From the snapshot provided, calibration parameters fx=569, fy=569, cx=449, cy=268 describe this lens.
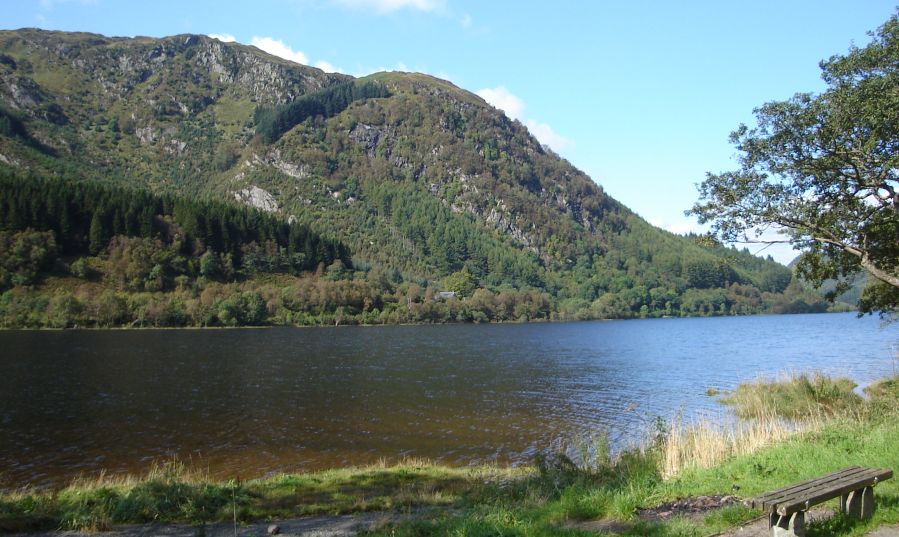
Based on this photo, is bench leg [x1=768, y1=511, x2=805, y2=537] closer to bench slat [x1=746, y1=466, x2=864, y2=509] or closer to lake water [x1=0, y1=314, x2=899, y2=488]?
bench slat [x1=746, y1=466, x2=864, y2=509]

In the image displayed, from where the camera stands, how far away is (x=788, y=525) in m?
7.98

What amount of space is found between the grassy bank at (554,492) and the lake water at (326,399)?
753cm

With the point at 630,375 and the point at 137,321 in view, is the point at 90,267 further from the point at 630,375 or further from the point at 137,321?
the point at 630,375

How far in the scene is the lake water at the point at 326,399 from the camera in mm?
26359

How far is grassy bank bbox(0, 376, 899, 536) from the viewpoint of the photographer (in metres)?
9.76

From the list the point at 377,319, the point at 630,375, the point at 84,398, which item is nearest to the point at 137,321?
the point at 377,319

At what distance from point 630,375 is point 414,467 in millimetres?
38533

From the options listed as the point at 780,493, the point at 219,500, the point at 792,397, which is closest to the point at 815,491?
the point at 780,493

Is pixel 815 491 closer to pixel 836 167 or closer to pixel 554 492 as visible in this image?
pixel 554 492

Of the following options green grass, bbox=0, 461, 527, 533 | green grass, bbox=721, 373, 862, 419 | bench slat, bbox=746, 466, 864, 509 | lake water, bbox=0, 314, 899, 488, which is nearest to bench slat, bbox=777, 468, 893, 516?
bench slat, bbox=746, 466, 864, 509

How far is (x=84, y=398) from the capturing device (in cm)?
3944

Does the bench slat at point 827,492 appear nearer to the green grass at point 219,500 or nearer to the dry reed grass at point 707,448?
the dry reed grass at point 707,448

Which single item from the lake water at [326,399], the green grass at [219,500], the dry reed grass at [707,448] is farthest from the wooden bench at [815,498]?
the lake water at [326,399]

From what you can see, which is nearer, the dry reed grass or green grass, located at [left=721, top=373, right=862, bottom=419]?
the dry reed grass
